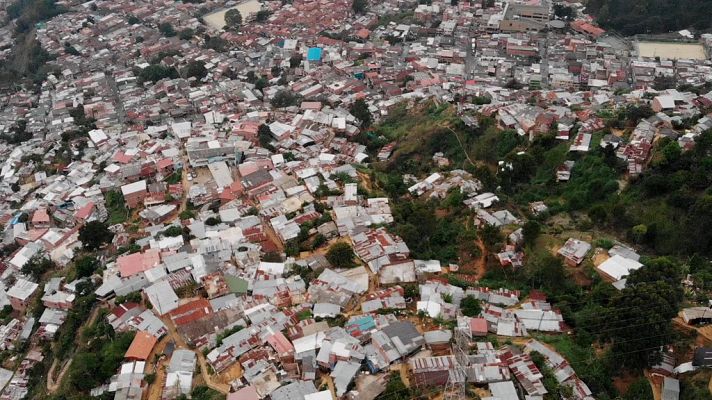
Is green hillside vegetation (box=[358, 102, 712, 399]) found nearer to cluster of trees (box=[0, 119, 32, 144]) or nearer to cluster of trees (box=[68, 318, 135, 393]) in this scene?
cluster of trees (box=[68, 318, 135, 393])

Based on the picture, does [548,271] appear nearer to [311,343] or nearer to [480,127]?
[311,343]

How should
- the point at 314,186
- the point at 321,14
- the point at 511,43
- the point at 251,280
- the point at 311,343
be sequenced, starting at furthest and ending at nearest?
the point at 321,14 → the point at 511,43 → the point at 314,186 → the point at 251,280 → the point at 311,343

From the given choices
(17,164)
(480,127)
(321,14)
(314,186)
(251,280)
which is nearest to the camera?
(251,280)

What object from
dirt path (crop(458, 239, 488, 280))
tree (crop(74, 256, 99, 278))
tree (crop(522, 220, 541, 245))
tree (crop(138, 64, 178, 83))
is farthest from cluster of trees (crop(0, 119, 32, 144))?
tree (crop(522, 220, 541, 245))

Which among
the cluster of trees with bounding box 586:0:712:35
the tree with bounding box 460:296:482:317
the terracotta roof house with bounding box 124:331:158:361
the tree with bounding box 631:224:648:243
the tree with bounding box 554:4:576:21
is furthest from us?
the tree with bounding box 554:4:576:21

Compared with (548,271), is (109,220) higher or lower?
lower

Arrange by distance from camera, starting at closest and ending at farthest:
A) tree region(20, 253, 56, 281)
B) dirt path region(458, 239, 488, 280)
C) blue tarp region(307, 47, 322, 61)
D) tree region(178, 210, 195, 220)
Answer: dirt path region(458, 239, 488, 280) → tree region(20, 253, 56, 281) → tree region(178, 210, 195, 220) → blue tarp region(307, 47, 322, 61)

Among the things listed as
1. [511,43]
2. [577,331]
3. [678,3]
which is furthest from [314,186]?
[678,3]
